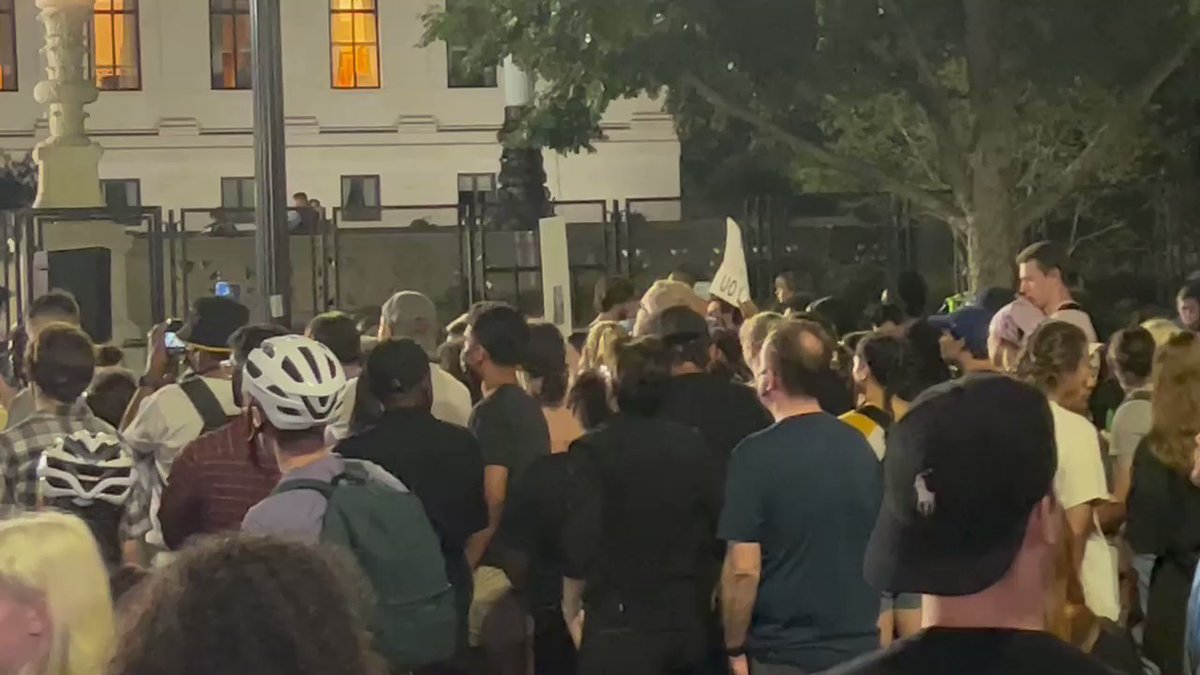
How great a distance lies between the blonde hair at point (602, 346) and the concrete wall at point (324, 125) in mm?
31427

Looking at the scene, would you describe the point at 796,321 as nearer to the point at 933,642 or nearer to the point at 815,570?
the point at 815,570

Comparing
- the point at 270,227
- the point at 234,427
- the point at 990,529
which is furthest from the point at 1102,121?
the point at 990,529

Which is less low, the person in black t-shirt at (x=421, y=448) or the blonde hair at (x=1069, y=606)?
the person in black t-shirt at (x=421, y=448)

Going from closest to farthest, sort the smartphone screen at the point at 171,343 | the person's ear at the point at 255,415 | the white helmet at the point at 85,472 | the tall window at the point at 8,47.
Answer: the white helmet at the point at 85,472 → the person's ear at the point at 255,415 → the smartphone screen at the point at 171,343 → the tall window at the point at 8,47

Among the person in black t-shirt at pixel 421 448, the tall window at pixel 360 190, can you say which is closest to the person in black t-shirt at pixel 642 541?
the person in black t-shirt at pixel 421 448

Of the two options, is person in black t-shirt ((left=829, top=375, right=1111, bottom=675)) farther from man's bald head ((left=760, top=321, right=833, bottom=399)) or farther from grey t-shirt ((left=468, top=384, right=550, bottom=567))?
grey t-shirt ((left=468, top=384, right=550, bottom=567))

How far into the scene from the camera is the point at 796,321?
241 inches

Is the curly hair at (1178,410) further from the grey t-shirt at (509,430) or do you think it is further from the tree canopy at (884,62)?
the tree canopy at (884,62)

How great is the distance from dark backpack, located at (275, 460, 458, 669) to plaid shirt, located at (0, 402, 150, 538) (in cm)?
87

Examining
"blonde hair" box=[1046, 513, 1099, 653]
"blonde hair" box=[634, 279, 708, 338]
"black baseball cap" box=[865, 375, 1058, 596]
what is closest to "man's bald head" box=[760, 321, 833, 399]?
"blonde hair" box=[1046, 513, 1099, 653]

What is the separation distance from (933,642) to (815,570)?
3.10 m

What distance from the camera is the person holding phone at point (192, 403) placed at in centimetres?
684

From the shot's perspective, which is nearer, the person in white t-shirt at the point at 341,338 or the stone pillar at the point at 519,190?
the person in white t-shirt at the point at 341,338

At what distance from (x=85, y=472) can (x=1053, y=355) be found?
3467mm
